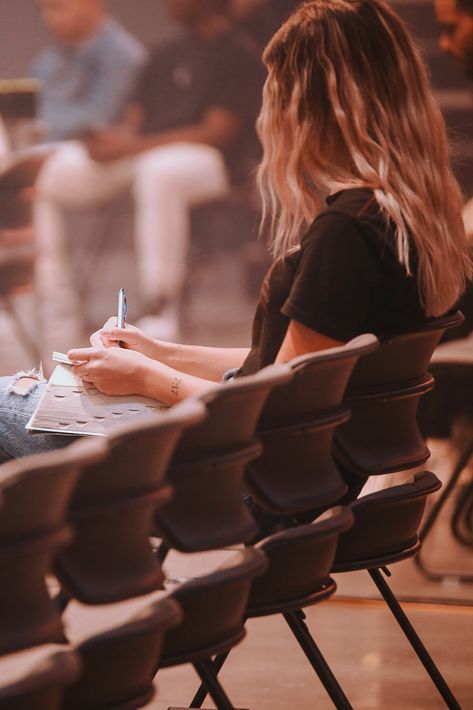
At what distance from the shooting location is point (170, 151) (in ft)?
10.6

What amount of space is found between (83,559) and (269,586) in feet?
1.37

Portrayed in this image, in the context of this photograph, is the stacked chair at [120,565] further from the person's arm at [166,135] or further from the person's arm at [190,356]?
the person's arm at [166,135]

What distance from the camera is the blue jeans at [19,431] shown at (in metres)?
2.02

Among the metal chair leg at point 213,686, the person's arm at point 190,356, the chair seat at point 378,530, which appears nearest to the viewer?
the metal chair leg at point 213,686

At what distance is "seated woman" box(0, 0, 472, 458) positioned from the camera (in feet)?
5.95

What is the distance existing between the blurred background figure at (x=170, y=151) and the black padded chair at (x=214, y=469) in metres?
1.84

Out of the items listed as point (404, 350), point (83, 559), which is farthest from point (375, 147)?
point (83, 559)


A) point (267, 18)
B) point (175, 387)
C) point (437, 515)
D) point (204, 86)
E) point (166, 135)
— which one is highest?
point (267, 18)

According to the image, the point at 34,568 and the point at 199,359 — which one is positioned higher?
the point at 34,568

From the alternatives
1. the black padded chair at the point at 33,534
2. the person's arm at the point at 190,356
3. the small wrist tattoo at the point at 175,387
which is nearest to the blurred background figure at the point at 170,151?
the person's arm at the point at 190,356

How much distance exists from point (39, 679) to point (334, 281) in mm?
858

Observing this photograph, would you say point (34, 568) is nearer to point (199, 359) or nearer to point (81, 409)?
point (81, 409)

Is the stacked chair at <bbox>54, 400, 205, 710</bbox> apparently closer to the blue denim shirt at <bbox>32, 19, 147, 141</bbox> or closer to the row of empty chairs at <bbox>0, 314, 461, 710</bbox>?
the row of empty chairs at <bbox>0, 314, 461, 710</bbox>

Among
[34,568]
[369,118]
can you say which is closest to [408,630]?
[369,118]
